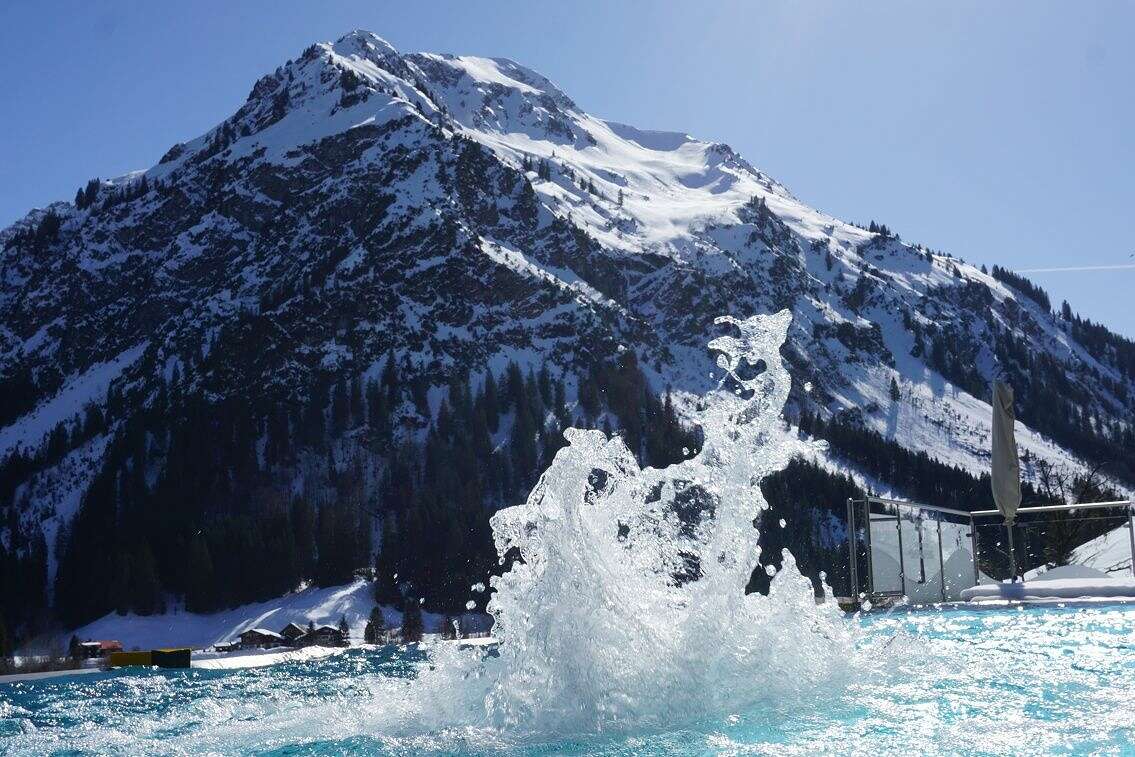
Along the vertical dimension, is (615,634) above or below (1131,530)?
below

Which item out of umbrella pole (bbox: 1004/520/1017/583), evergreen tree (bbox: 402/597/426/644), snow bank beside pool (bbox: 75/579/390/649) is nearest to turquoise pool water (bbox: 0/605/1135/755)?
umbrella pole (bbox: 1004/520/1017/583)

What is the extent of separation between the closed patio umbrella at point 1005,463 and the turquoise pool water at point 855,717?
3.11m

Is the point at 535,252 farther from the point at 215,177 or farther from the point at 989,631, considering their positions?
the point at 989,631

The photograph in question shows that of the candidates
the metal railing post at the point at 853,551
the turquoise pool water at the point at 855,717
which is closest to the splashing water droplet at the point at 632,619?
the turquoise pool water at the point at 855,717

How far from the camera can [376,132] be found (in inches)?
6934

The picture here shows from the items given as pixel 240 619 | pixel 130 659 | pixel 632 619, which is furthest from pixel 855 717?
pixel 240 619

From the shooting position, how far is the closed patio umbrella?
19.8 metres

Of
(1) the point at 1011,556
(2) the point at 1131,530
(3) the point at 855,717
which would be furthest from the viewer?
(1) the point at 1011,556

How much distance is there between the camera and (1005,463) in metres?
20.2

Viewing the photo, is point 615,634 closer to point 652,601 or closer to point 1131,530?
point 652,601

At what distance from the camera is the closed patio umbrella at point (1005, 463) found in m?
19.8

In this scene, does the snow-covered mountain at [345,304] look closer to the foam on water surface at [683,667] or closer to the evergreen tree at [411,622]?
the evergreen tree at [411,622]

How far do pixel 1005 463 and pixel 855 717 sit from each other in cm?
1162

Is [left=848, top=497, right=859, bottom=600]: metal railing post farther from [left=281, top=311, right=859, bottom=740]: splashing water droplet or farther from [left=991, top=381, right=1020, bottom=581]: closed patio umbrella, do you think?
[left=281, top=311, right=859, bottom=740]: splashing water droplet
